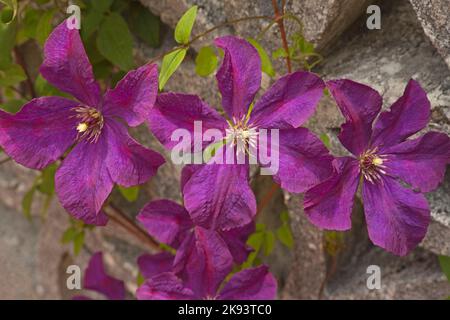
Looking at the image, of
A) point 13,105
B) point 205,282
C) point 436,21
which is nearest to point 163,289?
point 205,282

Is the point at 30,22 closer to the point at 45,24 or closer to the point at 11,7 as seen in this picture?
the point at 45,24

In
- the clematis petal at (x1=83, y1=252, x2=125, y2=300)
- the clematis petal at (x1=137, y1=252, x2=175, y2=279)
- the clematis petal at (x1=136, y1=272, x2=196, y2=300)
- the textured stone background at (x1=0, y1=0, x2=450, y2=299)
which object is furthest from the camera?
the clematis petal at (x1=83, y1=252, x2=125, y2=300)

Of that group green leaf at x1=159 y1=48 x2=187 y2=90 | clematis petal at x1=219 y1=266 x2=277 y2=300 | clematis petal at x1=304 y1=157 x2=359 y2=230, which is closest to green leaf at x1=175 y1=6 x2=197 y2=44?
green leaf at x1=159 y1=48 x2=187 y2=90

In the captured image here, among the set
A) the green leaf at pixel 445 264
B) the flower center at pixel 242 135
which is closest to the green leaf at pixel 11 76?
the flower center at pixel 242 135

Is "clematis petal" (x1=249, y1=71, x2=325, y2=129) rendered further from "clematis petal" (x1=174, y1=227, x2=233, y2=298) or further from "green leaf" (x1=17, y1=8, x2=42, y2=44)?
"green leaf" (x1=17, y1=8, x2=42, y2=44)

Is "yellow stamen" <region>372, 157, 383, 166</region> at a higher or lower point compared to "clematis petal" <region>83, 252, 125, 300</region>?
higher

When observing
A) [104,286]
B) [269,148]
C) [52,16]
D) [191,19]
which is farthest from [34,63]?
[269,148]

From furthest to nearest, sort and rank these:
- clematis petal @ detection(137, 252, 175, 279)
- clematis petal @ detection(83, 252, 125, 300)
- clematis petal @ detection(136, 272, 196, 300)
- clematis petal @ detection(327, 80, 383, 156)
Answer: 1. clematis petal @ detection(83, 252, 125, 300)
2. clematis petal @ detection(137, 252, 175, 279)
3. clematis petal @ detection(136, 272, 196, 300)
4. clematis petal @ detection(327, 80, 383, 156)

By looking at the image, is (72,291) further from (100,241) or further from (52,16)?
(52,16)
